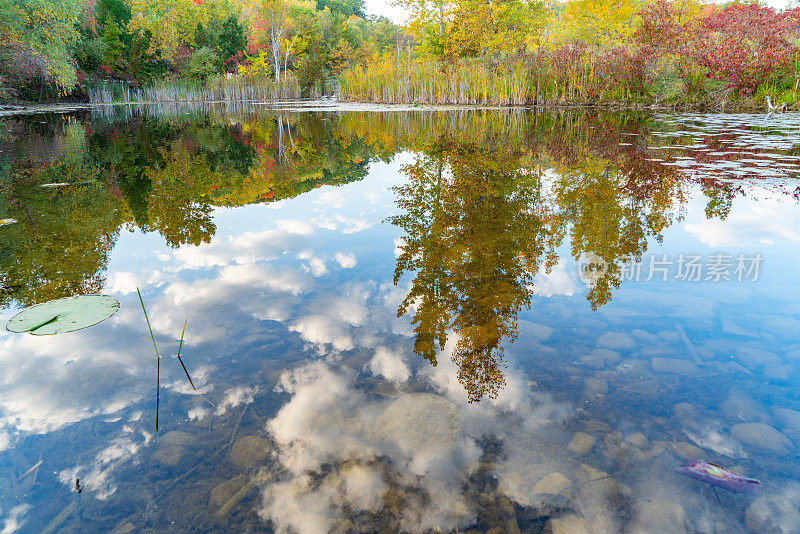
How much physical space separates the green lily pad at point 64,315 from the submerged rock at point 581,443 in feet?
7.80

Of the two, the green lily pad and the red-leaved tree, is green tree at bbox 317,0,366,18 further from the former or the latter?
the green lily pad

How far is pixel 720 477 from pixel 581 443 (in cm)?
41

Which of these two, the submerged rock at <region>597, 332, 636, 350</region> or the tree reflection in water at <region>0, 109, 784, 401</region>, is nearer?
the submerged rock at <region>597, 332, 636, 350</region>

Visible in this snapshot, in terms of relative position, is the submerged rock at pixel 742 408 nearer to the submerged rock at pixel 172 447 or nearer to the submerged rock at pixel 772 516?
the submerged rock at pixel 772 516

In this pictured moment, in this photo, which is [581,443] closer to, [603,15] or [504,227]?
[504,227]

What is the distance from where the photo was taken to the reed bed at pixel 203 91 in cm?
2961

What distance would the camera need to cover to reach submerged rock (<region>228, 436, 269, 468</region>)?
1.44 m

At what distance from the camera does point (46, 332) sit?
7.17 ft

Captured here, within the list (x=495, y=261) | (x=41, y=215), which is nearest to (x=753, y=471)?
(x=495, y=261)

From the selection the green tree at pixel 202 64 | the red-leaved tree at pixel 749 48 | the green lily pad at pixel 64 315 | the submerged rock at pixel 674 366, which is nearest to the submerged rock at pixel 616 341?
the submerged rock at pixel 674 366

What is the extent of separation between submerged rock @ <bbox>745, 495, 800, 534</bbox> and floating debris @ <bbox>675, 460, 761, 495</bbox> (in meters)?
0.04

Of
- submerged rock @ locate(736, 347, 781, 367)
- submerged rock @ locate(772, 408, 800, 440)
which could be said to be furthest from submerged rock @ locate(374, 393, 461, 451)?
submerged rock @ locate(736, 347, 781, 367)

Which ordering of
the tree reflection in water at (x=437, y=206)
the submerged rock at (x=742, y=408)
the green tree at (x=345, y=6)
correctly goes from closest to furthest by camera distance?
the submerged rock at (x=742, y=408) < the tree reflection in water at (x=437, y=206) < the green tree at (x=345, y=6)

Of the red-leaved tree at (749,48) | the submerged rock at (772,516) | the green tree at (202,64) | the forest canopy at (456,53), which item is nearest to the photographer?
the submerged rock at (772,516)
